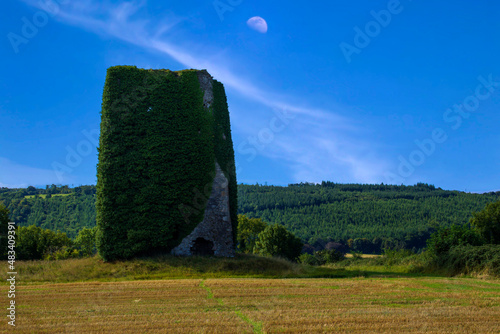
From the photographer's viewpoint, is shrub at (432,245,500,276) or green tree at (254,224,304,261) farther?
green tree at (254,224,304,261)

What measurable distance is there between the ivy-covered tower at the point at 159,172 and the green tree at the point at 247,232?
2403 centimetres

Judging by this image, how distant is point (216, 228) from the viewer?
2144 cm

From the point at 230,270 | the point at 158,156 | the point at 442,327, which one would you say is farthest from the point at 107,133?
the point at 442,327

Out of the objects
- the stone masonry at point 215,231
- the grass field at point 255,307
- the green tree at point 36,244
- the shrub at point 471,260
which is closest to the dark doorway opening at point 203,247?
the stone masonry at point 215,231

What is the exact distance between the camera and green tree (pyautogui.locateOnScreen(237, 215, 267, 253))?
152ft

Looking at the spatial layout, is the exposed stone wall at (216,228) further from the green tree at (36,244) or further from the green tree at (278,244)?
the green tree at (278,244)

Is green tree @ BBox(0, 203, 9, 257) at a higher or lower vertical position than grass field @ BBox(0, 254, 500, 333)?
higher

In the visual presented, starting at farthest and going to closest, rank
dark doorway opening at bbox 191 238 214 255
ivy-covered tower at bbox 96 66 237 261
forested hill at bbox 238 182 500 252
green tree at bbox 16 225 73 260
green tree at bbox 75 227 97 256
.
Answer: forested hill at bbox 238 182 500 252, green tree at bbox 75 227 97 256, green tree at bbox 16 225 73 260, dark doorway opening at bbox 191 238 214 255, ivy-covered tower at bbox 96 66 237 261

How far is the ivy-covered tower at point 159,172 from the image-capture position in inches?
792

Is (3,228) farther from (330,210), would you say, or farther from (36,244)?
(330,210)

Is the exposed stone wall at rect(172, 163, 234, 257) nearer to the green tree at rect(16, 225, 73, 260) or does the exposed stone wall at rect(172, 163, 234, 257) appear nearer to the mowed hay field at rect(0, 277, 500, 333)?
the mowed hay field at rect(0, 277, 500, 333)

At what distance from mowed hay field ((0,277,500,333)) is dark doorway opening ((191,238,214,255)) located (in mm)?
7428

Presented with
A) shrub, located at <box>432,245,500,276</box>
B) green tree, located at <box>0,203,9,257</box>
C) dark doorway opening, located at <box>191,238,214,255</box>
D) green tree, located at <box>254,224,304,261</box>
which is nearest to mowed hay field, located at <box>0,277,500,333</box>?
shrub, located at <box>432,245,500,276</box>

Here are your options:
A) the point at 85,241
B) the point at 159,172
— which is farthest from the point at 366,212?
the point at 159,172
